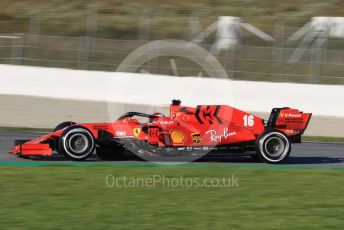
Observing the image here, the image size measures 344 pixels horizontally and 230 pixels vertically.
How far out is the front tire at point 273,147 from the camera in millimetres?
11867

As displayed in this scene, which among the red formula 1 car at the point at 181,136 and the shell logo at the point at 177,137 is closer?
the red formula 1 car at the point at 181,136

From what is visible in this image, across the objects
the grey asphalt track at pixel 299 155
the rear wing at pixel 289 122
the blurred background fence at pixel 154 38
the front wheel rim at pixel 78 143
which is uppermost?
the blurred background fence at pixel 154 38

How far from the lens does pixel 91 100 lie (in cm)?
1883

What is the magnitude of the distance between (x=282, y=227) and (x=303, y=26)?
15.1 m

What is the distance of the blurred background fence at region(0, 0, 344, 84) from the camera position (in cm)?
1952

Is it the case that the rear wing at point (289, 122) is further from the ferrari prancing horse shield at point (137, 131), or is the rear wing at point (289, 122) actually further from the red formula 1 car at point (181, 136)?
the ferrari prancing horse shield at point (137, 131)

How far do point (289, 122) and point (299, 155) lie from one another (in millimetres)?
1884

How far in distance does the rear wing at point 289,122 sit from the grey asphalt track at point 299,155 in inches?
24.5

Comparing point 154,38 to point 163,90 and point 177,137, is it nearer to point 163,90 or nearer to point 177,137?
point 163,90

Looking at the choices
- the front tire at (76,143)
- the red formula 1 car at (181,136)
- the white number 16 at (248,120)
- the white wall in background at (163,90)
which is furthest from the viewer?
the white wall in background at (163,90)

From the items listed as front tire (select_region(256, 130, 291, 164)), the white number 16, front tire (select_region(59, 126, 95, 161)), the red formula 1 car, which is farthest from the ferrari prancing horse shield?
front tire (select_region(256, 130, 291, 164))

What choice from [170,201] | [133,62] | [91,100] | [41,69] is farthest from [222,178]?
[133,62]

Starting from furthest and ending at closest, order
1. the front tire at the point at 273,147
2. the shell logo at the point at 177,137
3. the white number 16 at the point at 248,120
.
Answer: the white number 16 at the point at 248,120, the front tire at the point at 273,147, the shell logo at the point at 177,137

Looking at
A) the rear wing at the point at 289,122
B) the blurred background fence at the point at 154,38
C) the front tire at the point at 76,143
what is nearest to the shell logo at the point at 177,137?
the front tire at the point at 76,143
